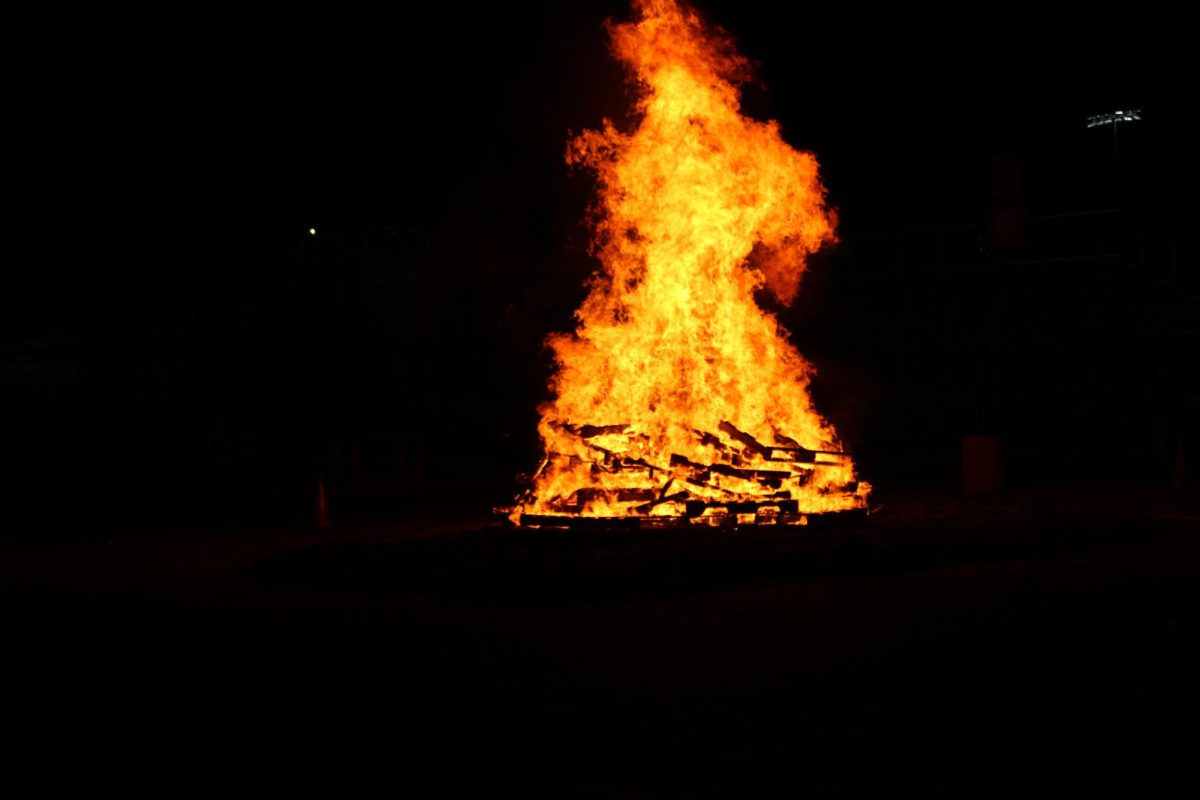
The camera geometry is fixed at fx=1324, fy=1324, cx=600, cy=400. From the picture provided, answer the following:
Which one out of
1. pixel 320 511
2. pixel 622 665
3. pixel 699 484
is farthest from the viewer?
pixel 320 511

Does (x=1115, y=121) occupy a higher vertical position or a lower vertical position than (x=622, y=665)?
higher

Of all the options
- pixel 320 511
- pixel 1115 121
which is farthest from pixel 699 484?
pixel 1115 121

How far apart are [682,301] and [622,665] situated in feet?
28.0

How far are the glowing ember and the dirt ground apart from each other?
5.75 ft

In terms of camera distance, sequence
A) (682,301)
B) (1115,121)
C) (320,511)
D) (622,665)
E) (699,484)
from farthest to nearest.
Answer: (1115,121) < (320,511) < (682,301) < (699,484) < (622,665)

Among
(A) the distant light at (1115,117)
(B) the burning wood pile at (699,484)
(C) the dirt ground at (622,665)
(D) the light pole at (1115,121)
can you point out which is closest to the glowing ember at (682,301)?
(B) the burning wood pile at (699,484)

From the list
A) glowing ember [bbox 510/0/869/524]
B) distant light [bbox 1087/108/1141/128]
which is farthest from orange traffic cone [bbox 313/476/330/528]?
distant light [bbox 1087/108/1141/128]

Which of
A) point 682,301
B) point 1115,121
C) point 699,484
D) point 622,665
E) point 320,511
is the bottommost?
point 622,665

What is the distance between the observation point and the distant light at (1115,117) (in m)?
35.8

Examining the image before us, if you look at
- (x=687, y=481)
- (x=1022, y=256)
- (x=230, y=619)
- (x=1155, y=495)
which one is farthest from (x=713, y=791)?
(x=1022, y=256)

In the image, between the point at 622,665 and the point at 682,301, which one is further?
the point at 682,301

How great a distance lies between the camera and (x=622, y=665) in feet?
27.6

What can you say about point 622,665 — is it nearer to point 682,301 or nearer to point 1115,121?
point 682,301

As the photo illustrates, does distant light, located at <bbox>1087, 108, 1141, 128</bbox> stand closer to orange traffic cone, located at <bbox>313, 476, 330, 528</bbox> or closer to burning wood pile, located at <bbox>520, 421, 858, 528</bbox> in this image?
burning wood pile, located at <bbox>520, 421, 858, 528</bbox>
